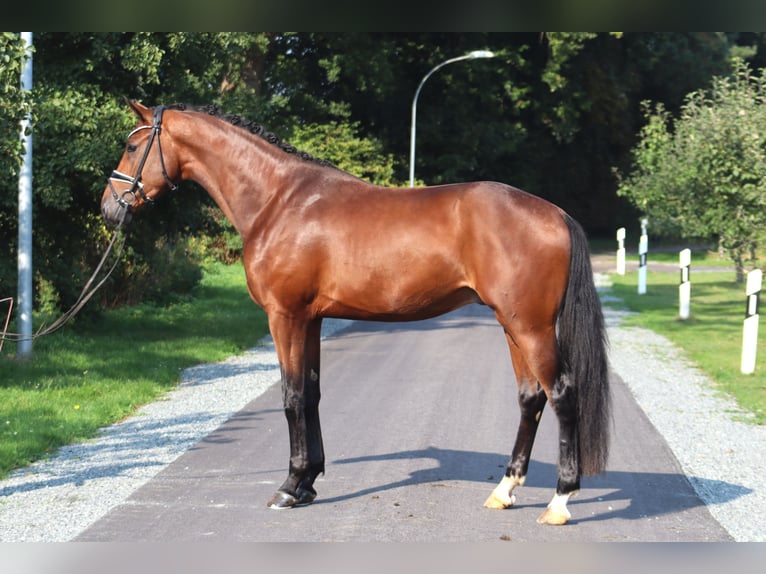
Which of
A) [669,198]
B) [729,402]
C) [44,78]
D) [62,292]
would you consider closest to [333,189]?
[729,402]

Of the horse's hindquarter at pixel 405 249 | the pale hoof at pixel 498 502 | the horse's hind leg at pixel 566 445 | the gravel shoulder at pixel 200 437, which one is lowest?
the gravel shoulder at pixel 200 437

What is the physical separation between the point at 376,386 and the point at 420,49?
3293cm

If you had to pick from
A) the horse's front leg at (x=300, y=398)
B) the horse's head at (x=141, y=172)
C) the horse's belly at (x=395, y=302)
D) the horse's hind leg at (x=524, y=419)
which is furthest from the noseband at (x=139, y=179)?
the horse's hind leg at (x=524, y=419)

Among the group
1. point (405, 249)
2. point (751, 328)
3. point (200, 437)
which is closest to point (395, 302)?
point (405, 249)

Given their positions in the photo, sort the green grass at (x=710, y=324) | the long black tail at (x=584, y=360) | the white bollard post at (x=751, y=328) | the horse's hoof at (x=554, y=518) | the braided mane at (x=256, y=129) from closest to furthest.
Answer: the horse's hoof at (x=554, y=518), the long black tail at (x=584, y=360), the braided mane at (x=256, y=129), the green grass at (x=710, y=324), the white bollard post at (x=751, y=328)

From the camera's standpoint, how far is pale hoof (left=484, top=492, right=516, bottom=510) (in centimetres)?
616

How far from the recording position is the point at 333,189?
21.3 feet

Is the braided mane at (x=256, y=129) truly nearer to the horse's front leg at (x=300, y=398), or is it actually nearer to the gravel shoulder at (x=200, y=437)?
the horse's front leg at (x=300, y=398)

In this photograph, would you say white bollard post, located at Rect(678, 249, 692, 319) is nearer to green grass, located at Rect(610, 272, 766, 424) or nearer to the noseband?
green grass, located at Rect(610, 272, 766, 424)

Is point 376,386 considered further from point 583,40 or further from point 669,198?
point 583,40

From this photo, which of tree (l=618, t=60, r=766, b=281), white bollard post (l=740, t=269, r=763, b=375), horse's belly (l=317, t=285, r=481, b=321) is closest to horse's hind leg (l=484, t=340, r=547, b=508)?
horse's belly (l=317, t=285, r=481, b=321)

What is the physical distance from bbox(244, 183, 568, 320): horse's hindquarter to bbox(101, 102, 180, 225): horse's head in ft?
3.24

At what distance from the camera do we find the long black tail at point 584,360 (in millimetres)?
6043

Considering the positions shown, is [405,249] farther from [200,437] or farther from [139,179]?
[200,437]
